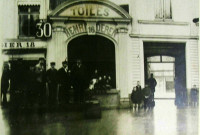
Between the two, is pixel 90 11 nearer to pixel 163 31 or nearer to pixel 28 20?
pixel 28 20

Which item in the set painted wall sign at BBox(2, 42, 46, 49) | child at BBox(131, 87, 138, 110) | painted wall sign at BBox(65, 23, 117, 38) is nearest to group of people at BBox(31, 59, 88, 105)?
painted wall sign at BBox(2, 42, 46, 49)

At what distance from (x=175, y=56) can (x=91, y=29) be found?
2.15 ft

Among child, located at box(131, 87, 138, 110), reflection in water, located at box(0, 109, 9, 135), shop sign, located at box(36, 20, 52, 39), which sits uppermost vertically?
shop sign, located at box(36, 20, 52, 39)

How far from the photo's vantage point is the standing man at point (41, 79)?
1.96 m

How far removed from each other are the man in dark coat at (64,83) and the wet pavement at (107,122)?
10 cm

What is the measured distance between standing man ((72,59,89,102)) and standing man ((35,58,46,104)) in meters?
0.21

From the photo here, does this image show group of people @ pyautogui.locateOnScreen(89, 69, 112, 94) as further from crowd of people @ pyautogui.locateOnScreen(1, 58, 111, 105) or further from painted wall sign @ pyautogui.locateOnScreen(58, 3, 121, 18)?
painted wall sign @ pyautogui.locateOnScreen(58, 3, 121, 18)

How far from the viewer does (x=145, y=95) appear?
2031 millimetres

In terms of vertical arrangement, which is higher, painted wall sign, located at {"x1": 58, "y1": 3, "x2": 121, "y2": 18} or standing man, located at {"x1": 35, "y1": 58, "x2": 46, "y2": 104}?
painted wall sign, located at {"x1": 58, "y1": 3, "x2": 121, "y2": 18}

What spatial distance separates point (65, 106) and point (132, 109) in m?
0.47

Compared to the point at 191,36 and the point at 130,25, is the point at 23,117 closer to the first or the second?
the point at 130,25

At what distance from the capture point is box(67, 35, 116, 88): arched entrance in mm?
1996

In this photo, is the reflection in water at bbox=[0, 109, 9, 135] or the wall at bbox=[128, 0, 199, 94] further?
the wall at bbox=[128, 0, 199, 94]

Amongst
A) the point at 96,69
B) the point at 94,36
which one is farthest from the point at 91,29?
the point at 96,69
